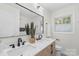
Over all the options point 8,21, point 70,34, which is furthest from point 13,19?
Result: point 70,34

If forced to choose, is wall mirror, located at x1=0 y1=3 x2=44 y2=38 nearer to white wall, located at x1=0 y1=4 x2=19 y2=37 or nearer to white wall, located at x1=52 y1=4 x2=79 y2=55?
white wall, located at x1=0 y1=4 x2=19 y2=37

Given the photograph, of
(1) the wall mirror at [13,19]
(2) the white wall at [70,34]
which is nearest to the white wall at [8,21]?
(1) the wall mirror at [13,19]

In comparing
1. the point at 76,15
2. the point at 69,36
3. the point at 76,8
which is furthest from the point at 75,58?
the point at 76,8

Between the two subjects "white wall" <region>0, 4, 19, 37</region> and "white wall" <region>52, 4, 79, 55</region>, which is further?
"white wall" <region>52, 4, 79, 55</region>

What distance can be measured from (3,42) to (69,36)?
4.38ft

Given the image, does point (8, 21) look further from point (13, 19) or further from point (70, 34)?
point (70, 34)

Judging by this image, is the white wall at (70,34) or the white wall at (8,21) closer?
the white wall at (8,21)

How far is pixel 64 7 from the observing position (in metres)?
1.74

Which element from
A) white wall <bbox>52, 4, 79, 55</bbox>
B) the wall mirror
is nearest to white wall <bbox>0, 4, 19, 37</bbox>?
the wall mirror

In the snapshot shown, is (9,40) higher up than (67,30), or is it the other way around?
(67,30)

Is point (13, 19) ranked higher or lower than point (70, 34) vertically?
higher

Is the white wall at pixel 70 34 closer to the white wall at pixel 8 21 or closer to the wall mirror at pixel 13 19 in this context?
the wall mirror at pixel 13 19

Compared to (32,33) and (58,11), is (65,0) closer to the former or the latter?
(58,11)

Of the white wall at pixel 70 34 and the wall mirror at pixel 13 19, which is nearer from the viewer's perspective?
the wall mirror at pixel 13 19
